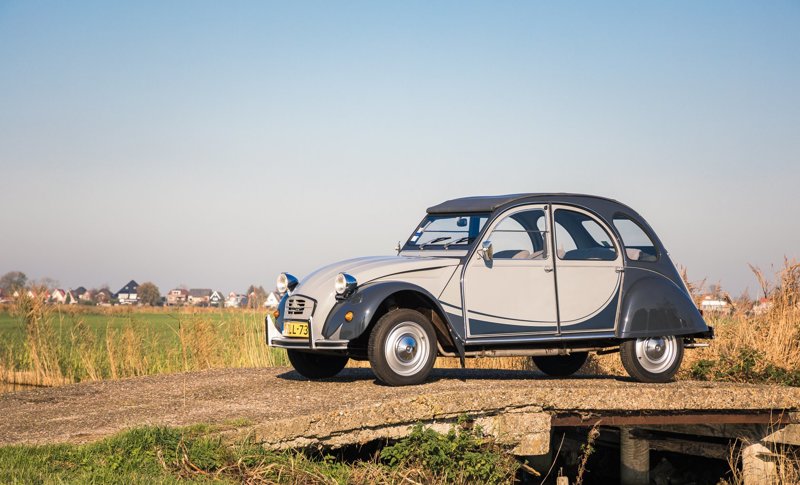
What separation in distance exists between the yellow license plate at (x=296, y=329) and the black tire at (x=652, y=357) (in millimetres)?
3766

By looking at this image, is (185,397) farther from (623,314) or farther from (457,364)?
(457,364)

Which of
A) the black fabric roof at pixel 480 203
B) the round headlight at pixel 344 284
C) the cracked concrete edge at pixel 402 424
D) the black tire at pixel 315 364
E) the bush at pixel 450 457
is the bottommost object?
the bush at pixel 450 457

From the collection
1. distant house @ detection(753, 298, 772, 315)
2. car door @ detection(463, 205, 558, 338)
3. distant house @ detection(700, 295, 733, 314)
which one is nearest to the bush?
car door @ detection(463, 205, 558, 338)

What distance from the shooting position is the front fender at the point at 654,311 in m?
→ 10.7

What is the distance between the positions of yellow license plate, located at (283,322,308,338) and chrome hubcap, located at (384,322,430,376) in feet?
3.06

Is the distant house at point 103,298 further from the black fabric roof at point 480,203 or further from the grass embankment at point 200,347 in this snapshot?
the black fabric roof at point 480,203

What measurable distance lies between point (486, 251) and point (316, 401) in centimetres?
252

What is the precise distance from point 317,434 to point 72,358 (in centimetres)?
905

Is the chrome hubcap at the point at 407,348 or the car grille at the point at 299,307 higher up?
the car grille at the point at 299,307

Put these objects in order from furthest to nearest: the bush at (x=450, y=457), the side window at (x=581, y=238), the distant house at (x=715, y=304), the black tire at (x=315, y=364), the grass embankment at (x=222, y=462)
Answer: the distant house at (x=715, y=304), the black tire at (x=315, y=364), the side window at (x=581, y=238), the bush at (x=450, y=457), the grass embankment at (x=222, y=462)

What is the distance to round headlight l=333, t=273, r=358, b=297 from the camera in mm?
9773

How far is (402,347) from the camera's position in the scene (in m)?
9.82

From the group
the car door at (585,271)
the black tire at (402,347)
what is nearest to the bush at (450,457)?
the black tire at (402,347)

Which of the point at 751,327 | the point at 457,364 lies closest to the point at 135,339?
the point at 457,364
